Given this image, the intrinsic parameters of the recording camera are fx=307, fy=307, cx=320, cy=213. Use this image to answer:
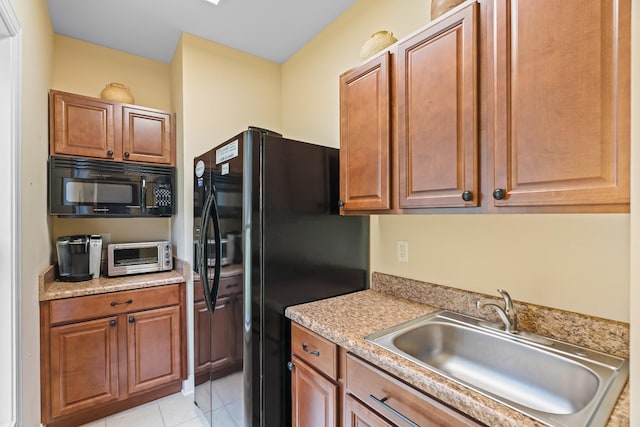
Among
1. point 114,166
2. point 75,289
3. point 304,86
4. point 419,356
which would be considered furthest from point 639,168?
point 114,166

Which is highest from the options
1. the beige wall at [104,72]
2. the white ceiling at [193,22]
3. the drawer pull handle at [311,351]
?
the white ceiling at [193,22]

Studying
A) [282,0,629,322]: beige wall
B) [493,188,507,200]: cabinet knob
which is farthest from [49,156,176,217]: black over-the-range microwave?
[493,188,507,200]: cabinet knob

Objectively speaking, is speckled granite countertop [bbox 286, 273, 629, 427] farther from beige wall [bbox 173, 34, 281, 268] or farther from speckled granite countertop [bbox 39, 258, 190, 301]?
beige wall [bbox 173, 34, 281, 268]

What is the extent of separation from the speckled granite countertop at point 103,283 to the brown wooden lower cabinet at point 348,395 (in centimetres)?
130

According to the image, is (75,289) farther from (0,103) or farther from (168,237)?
(0,103)

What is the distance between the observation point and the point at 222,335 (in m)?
1.71

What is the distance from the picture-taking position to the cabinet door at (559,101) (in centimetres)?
78

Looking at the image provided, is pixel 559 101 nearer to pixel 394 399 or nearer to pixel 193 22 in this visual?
pixel 394 399

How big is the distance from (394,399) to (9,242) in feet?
5.45

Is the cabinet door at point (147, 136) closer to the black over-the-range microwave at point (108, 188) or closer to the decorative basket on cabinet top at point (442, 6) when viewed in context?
the black over-the-range microwave at point (108, 188)

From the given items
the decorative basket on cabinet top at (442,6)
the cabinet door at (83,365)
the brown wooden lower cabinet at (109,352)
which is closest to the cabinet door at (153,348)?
the brown wooden lower cabinet at (109,352)

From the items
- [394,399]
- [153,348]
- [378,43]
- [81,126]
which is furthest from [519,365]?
[81,126]

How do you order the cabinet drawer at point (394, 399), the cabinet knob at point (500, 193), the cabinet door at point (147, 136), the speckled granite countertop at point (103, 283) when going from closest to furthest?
the cabinet drawer at point (394, 399)
the cabinet knob at point (500, 193)
the speckled granite countertop at point (103, 283)
the cabinet door at point (147, 136)

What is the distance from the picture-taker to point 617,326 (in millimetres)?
1006
